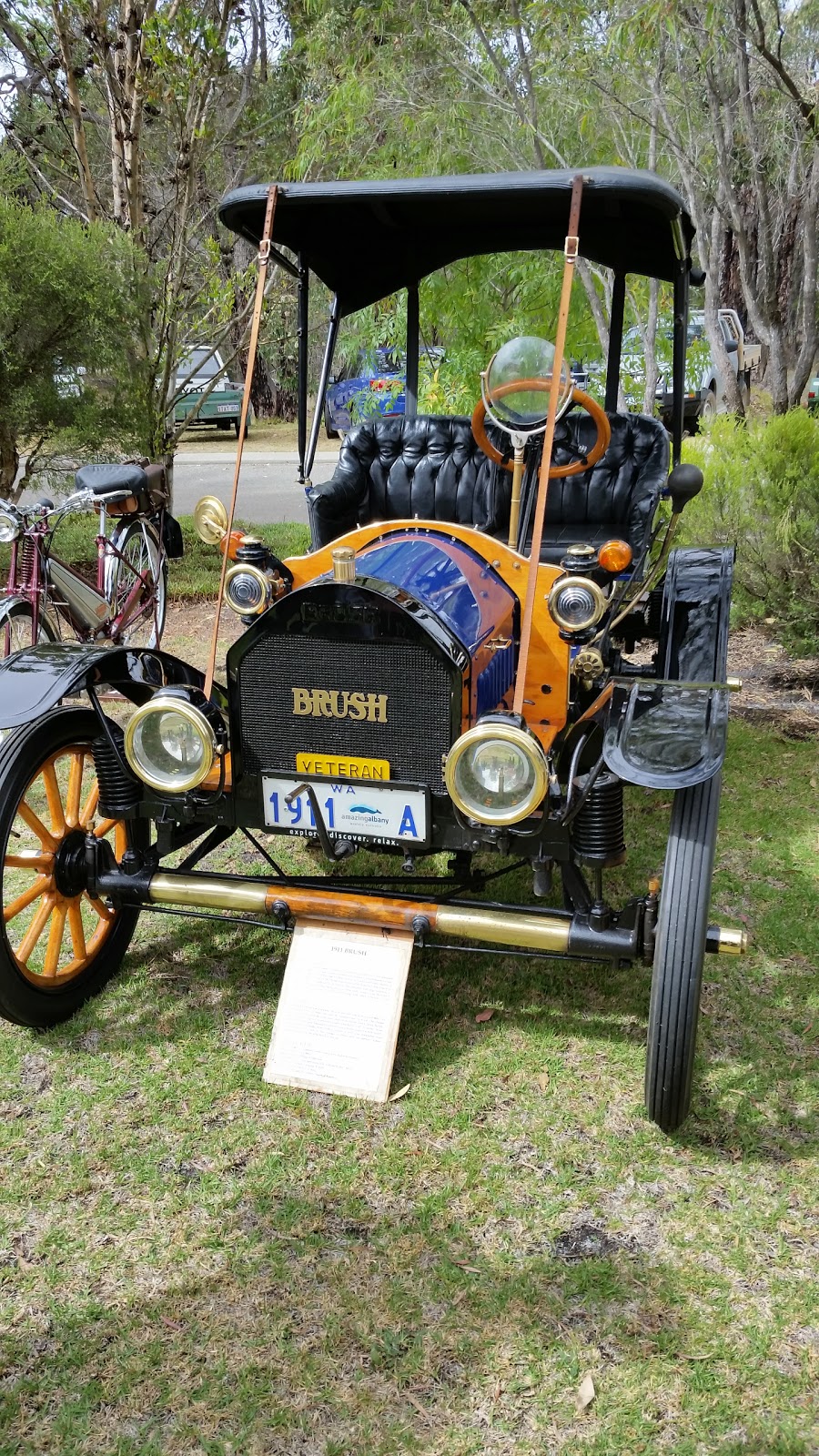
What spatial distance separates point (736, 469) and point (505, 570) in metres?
3.56

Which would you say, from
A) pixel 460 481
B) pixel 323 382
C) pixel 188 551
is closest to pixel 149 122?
pixel 188 551

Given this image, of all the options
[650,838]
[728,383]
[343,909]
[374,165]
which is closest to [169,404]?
[374,165]

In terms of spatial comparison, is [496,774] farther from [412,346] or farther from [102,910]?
[412,346]

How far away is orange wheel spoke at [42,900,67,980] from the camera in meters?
3.12

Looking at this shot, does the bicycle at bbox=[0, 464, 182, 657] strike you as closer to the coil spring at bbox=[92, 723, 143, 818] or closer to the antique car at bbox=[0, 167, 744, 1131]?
the antique car at bbox=[0, 167, 744, 1131]

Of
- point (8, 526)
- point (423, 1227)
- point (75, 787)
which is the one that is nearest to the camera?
point (423, 1227)

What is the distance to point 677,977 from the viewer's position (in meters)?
2.54

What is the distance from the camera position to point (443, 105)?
8250mm

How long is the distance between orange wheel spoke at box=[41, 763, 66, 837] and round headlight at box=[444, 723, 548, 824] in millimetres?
1249

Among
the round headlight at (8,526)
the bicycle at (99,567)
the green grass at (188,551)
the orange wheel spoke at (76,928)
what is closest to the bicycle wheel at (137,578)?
the bicycle at (99,567)

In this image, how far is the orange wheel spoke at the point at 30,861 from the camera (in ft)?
9.89

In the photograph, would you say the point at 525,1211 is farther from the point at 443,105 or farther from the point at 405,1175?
the point at 443,105

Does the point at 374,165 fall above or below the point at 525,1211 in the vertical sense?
above

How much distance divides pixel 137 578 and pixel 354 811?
417cm
